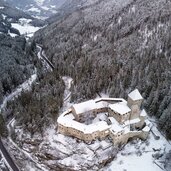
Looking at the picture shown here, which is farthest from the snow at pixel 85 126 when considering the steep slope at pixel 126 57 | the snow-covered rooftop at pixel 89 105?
the steep slope at pixel 126 57

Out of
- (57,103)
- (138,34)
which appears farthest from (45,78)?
(138,34)

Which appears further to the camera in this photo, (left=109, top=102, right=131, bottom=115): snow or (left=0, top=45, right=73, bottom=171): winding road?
(left=0, top=45, right=73, bottom=171): winding road

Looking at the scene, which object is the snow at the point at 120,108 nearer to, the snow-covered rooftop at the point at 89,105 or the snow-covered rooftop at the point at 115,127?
the snow-covered rooftop at the point at 115,127

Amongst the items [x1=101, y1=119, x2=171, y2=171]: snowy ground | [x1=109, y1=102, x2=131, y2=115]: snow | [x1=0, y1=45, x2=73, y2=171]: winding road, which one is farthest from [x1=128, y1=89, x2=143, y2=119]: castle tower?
[x1=0, y1=45, x2=73, y2=171]: winding road

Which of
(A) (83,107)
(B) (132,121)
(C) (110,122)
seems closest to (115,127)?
(C) (110,122)

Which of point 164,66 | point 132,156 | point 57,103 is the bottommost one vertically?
point 132,156

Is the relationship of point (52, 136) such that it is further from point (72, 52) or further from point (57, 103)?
point (72, 52)

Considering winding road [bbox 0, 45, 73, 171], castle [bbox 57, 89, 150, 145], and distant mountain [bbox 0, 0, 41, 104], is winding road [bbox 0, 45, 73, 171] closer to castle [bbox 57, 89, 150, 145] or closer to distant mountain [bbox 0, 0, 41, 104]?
distant mountain [bbox 0, 0, 41, 104]
